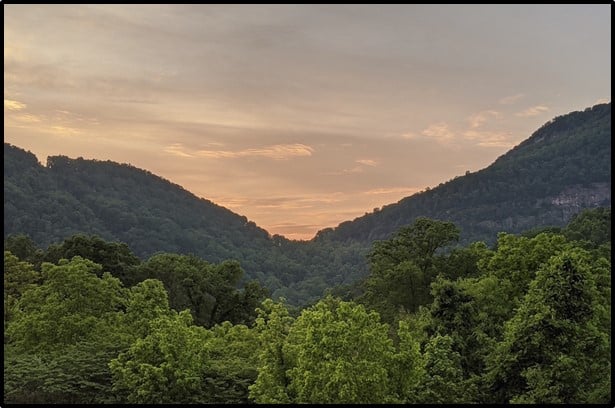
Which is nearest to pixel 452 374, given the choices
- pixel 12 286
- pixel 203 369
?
pixel 203 369

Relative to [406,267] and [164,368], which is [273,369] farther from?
[406,267]

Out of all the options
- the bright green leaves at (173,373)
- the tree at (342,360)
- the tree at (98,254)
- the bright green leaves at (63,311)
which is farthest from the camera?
the tree at (98,254)

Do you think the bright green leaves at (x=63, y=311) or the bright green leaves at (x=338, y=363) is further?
the bright green leaves at (x=63, y=311)

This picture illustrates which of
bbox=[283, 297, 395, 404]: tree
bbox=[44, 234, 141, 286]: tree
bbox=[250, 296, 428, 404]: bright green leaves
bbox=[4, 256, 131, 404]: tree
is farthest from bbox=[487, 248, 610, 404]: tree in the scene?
bbox=[44, 234, 141, 286]: tree

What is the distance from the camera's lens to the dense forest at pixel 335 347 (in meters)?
21.7

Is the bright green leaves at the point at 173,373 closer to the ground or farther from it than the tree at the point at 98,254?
closer to the ground

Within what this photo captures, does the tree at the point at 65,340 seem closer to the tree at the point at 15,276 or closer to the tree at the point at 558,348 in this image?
the tree at the point at 15,276

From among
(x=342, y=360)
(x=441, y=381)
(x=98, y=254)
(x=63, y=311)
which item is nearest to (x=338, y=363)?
(x=342, y=360)

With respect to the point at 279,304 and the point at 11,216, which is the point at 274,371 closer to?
the point at 279,304

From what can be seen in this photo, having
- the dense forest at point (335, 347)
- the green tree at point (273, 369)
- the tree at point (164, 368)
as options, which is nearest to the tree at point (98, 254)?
the dense forest at point (335, 347)

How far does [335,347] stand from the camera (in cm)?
2109

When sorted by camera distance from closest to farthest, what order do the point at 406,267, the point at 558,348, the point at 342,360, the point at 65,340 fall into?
the point at 342,360 < the point at 558,348 < the point at 65,340 < the point at 406,267

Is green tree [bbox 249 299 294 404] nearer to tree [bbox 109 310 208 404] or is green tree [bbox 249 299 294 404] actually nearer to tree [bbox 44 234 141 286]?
tree [bbox 109 310 208 404]

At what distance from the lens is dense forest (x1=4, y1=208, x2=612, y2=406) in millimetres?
21688
